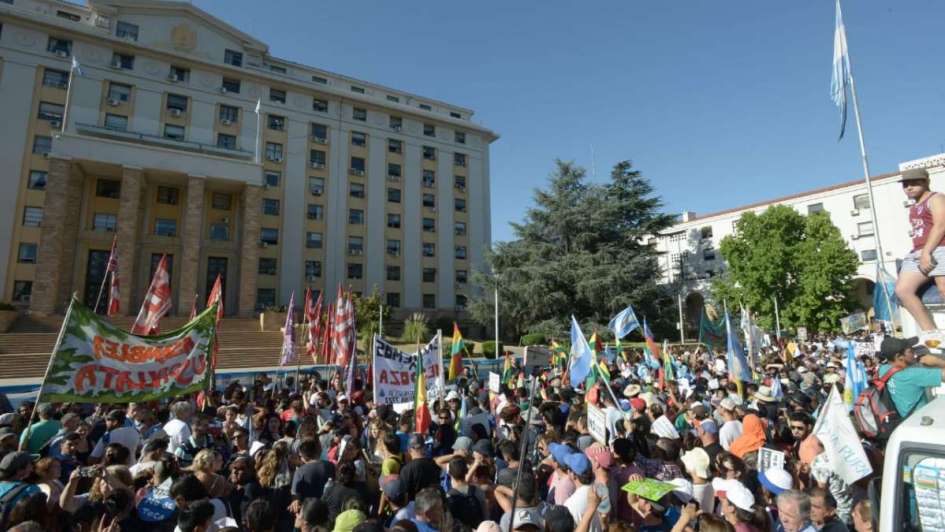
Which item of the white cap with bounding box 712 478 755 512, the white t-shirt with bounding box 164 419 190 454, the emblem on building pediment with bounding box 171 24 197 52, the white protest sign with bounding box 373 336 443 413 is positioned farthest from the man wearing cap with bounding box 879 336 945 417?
the emblem on building pediment with bounding box 171 24 197 52

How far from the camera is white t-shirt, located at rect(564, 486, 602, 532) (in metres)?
3.84

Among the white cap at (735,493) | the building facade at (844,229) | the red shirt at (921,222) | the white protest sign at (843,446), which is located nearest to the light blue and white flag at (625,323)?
the white protest sign at (843,446)

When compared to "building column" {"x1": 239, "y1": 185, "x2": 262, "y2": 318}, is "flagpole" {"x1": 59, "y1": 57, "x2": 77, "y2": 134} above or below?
above

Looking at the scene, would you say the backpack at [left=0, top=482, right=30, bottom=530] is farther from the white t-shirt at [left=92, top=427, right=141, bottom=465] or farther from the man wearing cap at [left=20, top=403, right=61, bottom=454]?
the man wearing cap at [left=20, top=403, right=61, bottom=454]

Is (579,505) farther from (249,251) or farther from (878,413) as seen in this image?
(249,251)

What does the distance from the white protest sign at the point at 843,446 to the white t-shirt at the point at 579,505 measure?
2134 mm

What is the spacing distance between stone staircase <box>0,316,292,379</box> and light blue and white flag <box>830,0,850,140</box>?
23.3 metres

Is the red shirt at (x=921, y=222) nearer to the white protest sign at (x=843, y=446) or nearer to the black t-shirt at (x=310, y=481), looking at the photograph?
the white protest sign at (x=843, y=446)

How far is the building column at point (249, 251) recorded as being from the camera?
107ft

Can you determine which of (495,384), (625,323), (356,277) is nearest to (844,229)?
(625,323)

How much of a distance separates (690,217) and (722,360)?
→ 4623 centimetres

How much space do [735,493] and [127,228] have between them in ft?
114

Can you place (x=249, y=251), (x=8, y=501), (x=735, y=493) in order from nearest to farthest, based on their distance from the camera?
(x=8, y=501), (x=735, y=493), (x=249, y=251)

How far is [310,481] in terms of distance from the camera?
4496 mm
